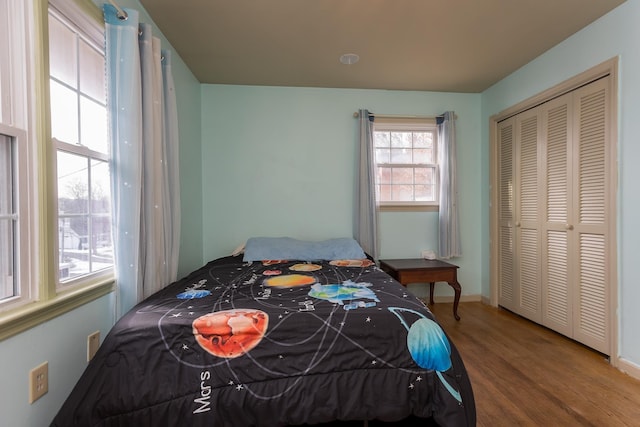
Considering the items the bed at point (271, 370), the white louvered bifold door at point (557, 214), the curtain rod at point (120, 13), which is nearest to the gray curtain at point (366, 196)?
the white louvered bifold door at point (557, 214)

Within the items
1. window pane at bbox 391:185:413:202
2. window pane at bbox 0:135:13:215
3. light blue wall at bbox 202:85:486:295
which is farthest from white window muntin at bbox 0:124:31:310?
window pane at bbox 391:185:413:202

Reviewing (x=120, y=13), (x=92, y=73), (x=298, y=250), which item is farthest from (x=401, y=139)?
(x=92, y=73)

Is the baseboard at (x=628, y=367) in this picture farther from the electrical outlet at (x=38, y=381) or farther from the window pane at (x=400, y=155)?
the electrical outlet at (x=38, y=381)

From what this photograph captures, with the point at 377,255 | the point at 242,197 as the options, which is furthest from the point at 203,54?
the point at 377,255

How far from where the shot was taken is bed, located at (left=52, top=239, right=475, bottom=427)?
1.21m

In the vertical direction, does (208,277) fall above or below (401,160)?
below

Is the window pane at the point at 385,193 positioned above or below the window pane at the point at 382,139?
below

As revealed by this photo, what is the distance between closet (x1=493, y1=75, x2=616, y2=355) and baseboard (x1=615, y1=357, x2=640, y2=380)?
0.40 feet

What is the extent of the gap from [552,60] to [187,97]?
3.31m

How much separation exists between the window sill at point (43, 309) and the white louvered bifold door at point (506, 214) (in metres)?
3.58

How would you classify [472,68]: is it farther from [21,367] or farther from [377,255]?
[21,367]

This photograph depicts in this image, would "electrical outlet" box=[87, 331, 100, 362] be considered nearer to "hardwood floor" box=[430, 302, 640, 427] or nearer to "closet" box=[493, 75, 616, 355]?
"hardwood floor" box=[430, 302, 640, 427]

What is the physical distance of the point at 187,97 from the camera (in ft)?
9.59

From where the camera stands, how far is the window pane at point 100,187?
171cm
